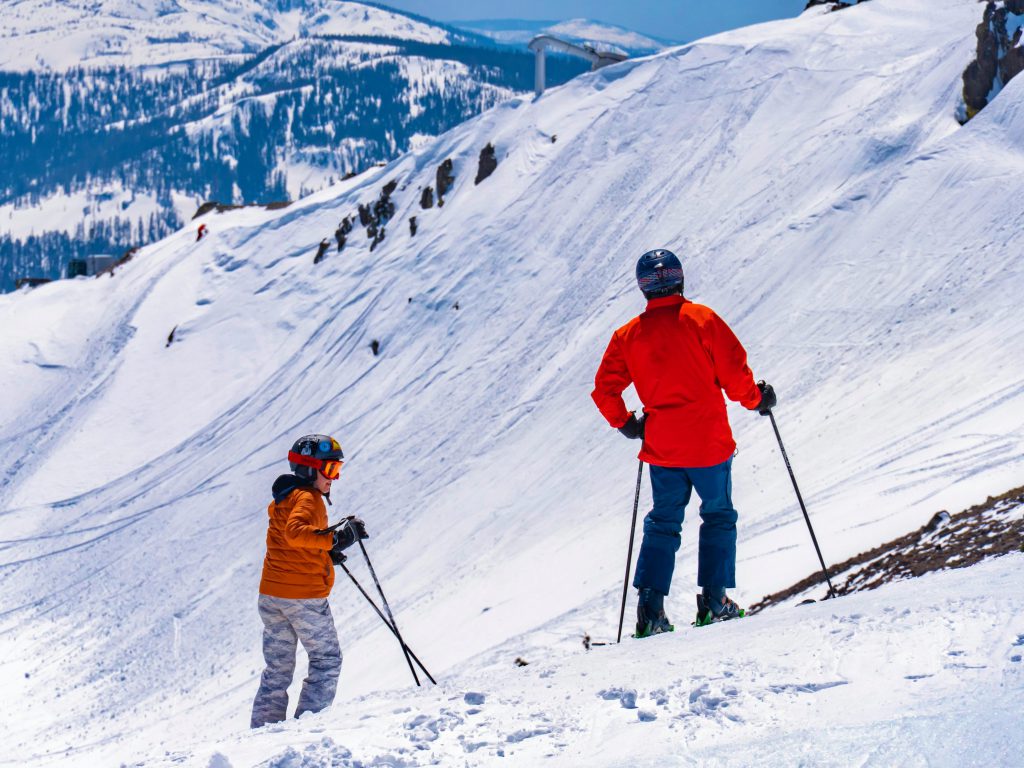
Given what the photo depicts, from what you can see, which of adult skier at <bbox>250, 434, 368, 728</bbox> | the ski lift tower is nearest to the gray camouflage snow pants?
adult skier at <bbox>250, 434, 368, 728</bbox>

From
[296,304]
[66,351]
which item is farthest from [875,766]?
[66,351]

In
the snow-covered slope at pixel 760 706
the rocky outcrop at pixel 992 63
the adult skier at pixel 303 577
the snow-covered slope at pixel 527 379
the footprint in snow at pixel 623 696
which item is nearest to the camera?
the snow-covered slope at pixel 760 706

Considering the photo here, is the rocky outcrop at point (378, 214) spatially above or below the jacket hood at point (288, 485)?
below

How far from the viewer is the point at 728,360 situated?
520 centimetres

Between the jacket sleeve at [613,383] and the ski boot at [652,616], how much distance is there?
3.23 feet

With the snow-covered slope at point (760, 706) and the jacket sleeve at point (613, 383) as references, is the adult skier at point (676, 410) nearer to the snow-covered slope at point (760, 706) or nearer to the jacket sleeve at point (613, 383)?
the jacket sleeve at point (613, 383)

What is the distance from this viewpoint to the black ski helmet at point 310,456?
5.59 metres

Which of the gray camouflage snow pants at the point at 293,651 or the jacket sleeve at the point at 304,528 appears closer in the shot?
the jacket sleeve at the point at 304,528

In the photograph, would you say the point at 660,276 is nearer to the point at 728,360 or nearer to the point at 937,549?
the point at 728,360

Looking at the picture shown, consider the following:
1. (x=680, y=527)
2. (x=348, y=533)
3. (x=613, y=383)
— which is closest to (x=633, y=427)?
(x=613, y=383)

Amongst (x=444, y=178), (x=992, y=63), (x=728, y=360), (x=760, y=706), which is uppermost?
(x=992, y=63)

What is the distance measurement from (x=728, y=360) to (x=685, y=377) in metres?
0.25

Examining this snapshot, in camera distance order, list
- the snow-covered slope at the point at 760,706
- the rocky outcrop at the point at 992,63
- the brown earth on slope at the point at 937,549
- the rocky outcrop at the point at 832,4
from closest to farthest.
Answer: the snow-covered slope at the point at 760,706
the brown earth on slope at the point at 937,549
the rocky outcrop at the point at 992,63
the rocky outcrop at the point at 832,4

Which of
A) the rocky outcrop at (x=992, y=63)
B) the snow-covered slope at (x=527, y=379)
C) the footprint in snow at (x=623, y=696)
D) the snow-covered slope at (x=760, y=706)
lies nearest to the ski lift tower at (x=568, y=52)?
the snow-covered slope at (x=527, y=379)
